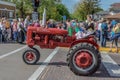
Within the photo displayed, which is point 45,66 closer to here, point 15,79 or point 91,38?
point 91,38

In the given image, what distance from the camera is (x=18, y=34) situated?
84.9 feet

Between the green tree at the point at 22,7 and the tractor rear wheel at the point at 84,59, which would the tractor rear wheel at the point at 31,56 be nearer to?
the tractor rear wheel at the point at 84,59

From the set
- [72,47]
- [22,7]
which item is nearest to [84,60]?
[72,47]

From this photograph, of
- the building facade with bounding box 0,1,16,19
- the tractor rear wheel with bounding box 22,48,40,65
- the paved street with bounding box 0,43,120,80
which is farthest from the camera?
the building facade with bounding box 0,1,16,19

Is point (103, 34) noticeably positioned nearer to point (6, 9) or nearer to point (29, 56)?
point (29, 56)

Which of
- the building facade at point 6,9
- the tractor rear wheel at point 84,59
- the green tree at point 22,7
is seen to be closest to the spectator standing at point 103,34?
the tractor rear wheel at point 84,59

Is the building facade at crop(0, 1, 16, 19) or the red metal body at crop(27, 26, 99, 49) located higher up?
the building facade at crop(0, 1, 16, 19)

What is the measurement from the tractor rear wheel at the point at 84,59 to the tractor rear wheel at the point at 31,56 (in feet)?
7.46

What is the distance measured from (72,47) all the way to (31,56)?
214 cm

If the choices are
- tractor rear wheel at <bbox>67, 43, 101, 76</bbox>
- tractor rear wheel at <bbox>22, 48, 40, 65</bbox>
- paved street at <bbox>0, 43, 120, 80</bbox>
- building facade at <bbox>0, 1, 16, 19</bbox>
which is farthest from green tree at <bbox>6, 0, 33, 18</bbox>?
tractor rear wheel at <bbox>67, 43, 101, 76</bbox>

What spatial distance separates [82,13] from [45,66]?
86.2m

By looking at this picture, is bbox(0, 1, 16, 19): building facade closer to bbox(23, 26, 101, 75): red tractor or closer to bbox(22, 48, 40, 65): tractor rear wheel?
bbox(22, 48, 40, 65): tractor rear wheel

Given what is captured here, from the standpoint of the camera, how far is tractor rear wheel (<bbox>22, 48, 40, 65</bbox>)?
14.0m

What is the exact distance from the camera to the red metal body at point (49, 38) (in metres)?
13.5
